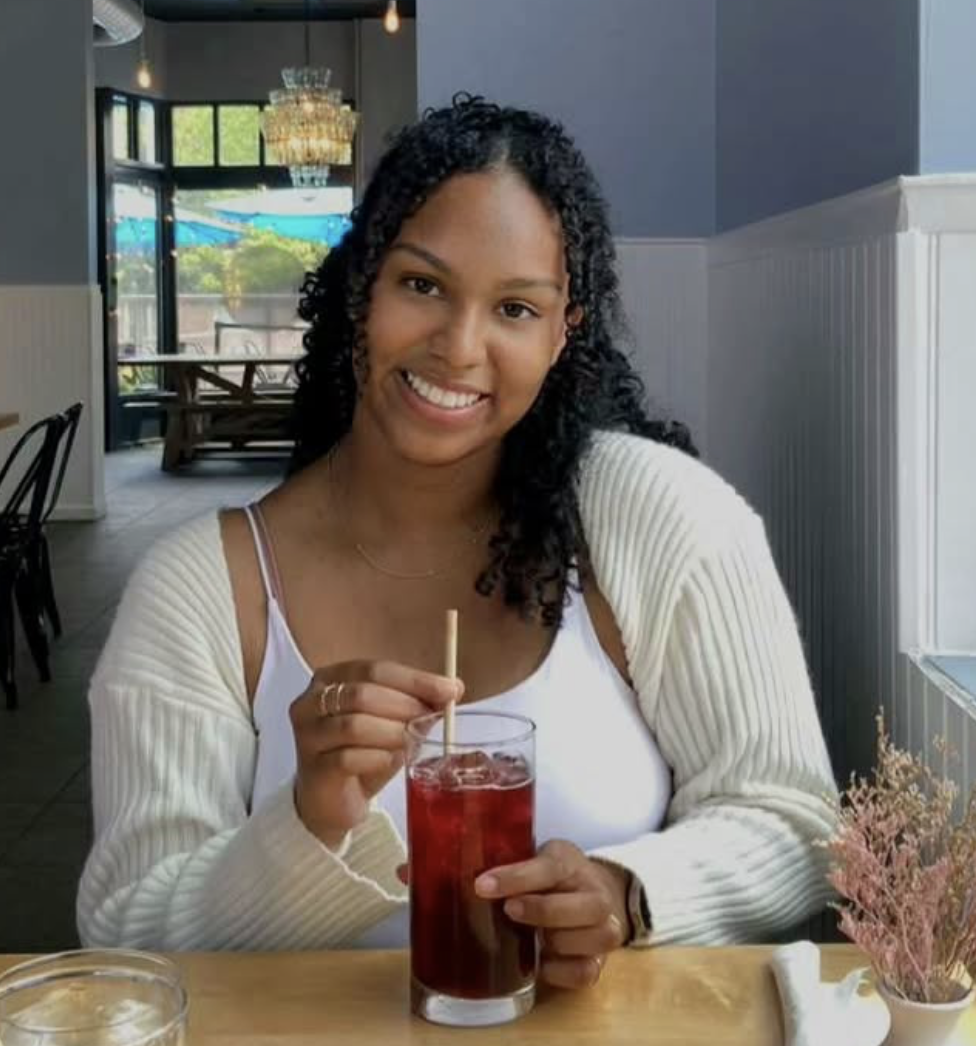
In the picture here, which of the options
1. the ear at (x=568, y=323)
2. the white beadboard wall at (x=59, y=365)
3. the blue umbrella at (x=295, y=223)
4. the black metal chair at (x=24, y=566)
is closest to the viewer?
the ear at (x=568, y=323)

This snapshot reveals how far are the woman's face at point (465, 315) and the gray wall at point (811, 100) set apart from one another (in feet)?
1.76

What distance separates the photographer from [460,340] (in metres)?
1.31

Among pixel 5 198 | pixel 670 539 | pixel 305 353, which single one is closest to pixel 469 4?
pixel 305 353

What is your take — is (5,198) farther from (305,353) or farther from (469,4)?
(305,353)

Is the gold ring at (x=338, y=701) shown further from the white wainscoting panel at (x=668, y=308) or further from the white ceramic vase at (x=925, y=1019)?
the white wainscoting panel at (x=668, y=308)

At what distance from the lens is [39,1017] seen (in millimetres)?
885

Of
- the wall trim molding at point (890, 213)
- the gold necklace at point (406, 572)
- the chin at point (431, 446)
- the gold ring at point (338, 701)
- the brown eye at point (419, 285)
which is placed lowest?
the gold ring at point (338, 701)

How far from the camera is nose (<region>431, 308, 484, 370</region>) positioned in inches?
51.6

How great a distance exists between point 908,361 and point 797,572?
0.71 m

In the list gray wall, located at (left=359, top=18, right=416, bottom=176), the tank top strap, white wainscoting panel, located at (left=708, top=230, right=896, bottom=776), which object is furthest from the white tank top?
gray wall, located at (left=359, top=18, right=416, bottom=176)

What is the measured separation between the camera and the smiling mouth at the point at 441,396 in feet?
4.39

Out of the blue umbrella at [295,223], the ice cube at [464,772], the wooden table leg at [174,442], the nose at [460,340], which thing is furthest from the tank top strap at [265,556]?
the blue umbrella at [295,223]

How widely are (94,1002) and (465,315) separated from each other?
2.13 ft

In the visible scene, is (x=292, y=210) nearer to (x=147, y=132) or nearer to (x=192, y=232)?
(x=192, y=232)
